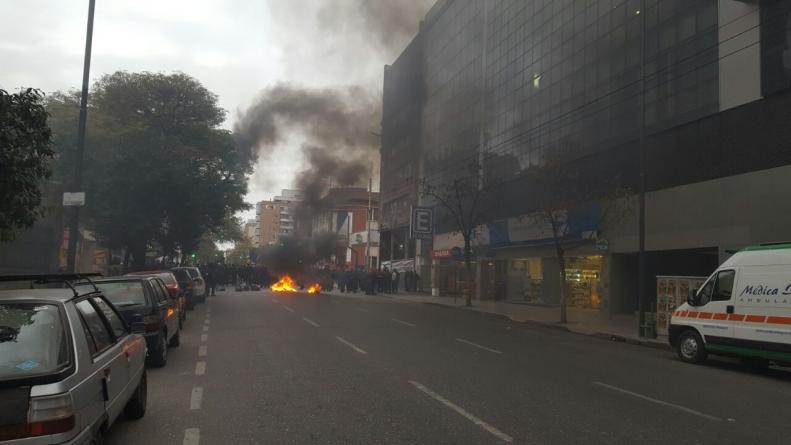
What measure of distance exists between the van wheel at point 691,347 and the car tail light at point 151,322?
31.8 feet

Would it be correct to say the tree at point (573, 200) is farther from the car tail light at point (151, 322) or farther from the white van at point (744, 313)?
the car tail light at point (151, 322)

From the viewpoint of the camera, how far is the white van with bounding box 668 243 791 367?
982 centimetres

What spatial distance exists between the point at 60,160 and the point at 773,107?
1077 inches

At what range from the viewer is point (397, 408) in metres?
6.34

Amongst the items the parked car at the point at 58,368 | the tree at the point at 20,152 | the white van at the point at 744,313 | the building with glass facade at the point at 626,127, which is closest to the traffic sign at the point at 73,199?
the tree at the point at 20,152

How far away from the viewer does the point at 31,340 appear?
148 inches

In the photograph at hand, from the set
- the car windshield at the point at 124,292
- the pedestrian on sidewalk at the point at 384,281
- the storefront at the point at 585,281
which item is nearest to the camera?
the car windshield at the point at 124,292

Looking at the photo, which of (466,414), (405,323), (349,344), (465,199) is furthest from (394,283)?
(466,414)

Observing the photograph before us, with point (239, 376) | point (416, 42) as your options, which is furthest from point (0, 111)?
point (416, 42)

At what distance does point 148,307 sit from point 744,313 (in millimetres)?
10059

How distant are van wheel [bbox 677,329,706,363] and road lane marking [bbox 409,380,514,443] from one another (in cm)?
653

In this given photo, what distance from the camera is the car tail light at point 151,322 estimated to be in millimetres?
8477

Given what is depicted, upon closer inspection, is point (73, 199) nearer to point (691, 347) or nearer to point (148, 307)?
point (148, 307)

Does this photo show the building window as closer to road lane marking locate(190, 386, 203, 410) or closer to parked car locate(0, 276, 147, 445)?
road lane marking locate(190, 386, 203, 410)
